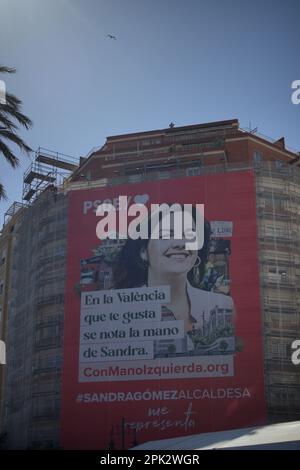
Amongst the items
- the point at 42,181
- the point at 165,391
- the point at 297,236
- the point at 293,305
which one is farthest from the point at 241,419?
the point at 42,181

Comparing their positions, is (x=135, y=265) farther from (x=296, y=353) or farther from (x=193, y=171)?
(x=296, y=353)

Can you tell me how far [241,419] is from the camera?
4003 cm

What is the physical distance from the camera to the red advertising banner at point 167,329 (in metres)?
40.9

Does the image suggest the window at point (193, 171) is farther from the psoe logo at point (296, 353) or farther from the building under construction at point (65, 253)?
the psoe logo at point (296, 353)

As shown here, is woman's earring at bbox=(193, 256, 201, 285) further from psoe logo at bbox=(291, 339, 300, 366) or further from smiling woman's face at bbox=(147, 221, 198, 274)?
psoe logo at bbox=(291, 339, 300, 366)

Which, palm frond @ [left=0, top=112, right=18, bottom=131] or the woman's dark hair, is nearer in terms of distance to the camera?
palm frond @ [left=0, top=112, right=18, bottom=131]

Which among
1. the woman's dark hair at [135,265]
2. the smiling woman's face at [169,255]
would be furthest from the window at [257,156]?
the smiling woman's face at [169,255]

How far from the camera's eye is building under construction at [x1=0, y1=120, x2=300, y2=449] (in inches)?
1671

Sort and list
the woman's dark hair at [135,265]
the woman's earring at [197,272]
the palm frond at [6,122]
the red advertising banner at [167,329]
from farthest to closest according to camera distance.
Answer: the woman's dark hair at [135,265], the woman's earring at [197,272], the red advertising banner at [167,329], the palm frond at [6,122]

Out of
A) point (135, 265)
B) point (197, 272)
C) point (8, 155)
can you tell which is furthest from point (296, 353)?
point (8, 155)

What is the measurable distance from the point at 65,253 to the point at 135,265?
212 inches

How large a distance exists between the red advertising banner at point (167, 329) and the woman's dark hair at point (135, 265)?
0.23 ft

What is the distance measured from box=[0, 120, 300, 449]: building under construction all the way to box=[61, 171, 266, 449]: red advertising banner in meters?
1.00

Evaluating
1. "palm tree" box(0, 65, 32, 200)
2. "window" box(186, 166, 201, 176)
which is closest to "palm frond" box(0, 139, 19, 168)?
"palm tree" box(0, 65, 32, 200)
